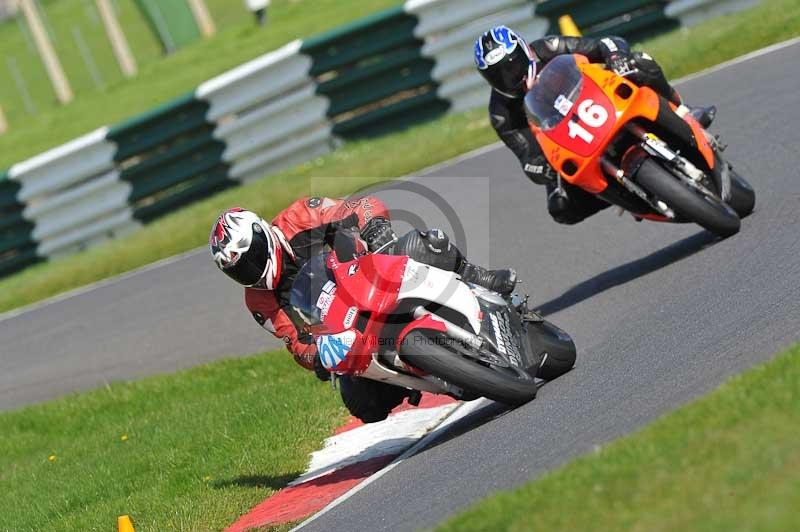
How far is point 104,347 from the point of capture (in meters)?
12.8

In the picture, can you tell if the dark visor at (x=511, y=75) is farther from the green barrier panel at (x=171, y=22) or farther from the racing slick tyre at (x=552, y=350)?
the green barrier panel at (x=171, y=22)

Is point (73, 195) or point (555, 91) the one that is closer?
point (555, 91)

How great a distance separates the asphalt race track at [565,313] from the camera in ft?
19.9

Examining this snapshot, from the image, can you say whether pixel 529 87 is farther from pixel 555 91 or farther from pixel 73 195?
pixel 73 195

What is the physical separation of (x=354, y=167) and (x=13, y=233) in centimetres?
467

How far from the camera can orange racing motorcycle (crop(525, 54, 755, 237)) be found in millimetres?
8383

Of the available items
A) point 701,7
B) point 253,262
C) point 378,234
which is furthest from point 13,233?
point 378,234

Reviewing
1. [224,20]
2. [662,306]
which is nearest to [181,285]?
[662,306]

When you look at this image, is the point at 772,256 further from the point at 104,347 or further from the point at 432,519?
the point at 104,347

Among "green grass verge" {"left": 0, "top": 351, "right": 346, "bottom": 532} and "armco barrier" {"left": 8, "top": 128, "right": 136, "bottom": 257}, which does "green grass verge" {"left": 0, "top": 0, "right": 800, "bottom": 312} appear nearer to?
"armco barrier" {"left": 8, "top": 128, "right": 136, "bottom": 257}

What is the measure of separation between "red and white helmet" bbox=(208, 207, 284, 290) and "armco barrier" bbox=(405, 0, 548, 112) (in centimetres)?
945

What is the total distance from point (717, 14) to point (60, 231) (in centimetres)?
849

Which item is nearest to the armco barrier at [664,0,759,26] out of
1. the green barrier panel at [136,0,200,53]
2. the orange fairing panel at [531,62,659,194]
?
the orange fairing panel at [531,62,659,194]

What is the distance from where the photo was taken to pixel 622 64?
8703 millimetres
